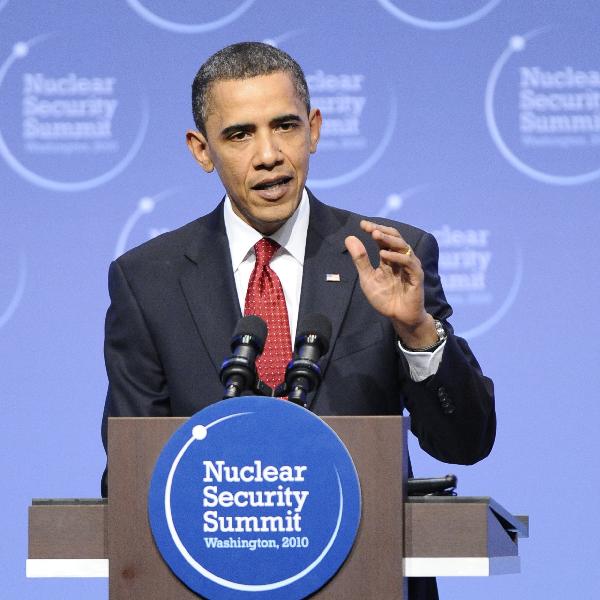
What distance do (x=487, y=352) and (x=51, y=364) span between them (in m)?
1.29

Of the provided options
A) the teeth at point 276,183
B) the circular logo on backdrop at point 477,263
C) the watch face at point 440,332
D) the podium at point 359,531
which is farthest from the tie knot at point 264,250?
the circular logo on backdrop at point 477,263

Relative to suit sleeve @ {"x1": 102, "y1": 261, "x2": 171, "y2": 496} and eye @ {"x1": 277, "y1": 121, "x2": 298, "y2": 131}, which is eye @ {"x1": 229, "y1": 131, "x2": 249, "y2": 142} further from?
suit sleeve @ {"x1": 102, "y1": 261, "x2": 171, "y2": 496}

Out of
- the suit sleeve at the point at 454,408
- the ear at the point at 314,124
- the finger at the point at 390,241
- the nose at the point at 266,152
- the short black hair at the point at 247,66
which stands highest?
the short black hair at the point at 247,66

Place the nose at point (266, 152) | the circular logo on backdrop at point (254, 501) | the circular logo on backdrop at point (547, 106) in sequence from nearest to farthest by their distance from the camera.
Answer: the circular logo on backdrop at point (254, 501), the nose at point (266, 152), the circular logo on backdrop at point (547, 106)

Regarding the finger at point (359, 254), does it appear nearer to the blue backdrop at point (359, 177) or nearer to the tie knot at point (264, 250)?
the tie knot at point (264, 250)

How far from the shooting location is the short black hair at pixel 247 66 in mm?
2557

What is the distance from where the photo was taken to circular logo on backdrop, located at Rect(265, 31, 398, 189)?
3959mm

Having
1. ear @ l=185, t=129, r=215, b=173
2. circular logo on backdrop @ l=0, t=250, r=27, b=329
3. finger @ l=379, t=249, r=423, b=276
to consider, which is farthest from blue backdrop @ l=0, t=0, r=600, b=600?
finger @ l=379, t=249, r=423, b=276

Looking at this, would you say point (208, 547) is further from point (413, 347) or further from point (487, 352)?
point (487, 352)

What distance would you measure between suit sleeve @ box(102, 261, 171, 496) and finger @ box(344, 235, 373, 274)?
58 cm

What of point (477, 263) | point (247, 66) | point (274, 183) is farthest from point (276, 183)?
point (477, 263)

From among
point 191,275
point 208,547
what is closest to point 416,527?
point 208,547

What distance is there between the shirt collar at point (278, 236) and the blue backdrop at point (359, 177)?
4.21 feet

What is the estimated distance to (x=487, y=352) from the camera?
390 centimetres
